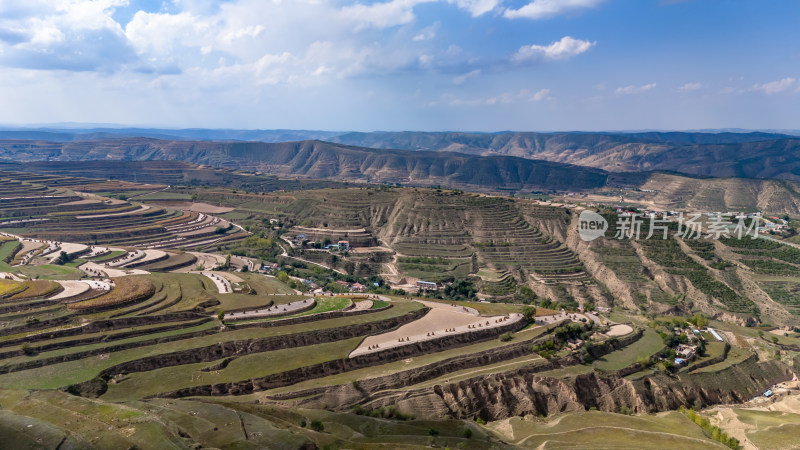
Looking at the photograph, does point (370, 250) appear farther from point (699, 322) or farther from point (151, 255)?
point (699, 322)

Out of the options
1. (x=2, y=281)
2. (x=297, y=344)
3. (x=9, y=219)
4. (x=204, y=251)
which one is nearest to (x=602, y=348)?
(x=297, y=344)

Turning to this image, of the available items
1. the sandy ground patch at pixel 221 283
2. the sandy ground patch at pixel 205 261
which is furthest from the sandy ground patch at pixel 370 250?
the sandy ground patch at pixel 221 283

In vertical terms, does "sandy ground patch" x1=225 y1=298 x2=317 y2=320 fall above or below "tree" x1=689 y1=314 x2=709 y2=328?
above

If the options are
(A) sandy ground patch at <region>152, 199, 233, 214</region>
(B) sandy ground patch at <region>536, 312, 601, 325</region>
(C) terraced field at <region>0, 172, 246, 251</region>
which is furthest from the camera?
(A) sandy ground patch at <region>152, 199, 233, 214</region>

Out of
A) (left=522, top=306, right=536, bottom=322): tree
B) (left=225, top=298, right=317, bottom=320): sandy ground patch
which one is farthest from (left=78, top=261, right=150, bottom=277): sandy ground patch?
(left=522, top=306, right=536, bottom=322): tree

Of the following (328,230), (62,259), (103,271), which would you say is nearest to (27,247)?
(62,259)

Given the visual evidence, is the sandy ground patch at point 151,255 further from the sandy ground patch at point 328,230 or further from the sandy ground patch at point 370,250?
the sandy ground patch at point 370,250

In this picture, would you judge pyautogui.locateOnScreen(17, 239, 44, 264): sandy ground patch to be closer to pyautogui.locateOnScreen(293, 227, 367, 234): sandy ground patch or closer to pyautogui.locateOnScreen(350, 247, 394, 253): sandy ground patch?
pyautogui.locateOnScreen(293, 227, 367, 234): sandy ground patch

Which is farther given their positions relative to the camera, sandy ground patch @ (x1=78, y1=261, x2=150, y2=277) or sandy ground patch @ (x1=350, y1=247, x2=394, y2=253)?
sandy ground patch @ (x1=350, y1=247, x2=394, y2=253)

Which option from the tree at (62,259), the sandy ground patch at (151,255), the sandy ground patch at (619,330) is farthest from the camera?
the sandy ground patch at (151,255)
